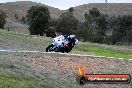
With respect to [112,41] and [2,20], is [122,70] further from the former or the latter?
[2,20]

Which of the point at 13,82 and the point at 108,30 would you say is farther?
the point at 108,30

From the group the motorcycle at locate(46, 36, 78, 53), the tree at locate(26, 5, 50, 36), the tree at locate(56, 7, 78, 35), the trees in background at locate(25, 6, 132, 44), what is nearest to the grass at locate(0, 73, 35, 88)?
the motorcycle at locate(46, 36, 78, 53)

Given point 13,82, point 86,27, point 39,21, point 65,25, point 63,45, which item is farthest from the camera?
point 65,25

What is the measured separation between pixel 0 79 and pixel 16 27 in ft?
383

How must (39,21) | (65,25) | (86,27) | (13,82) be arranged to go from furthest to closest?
(65,25) → (86,27) → (39,21) → (13,82)

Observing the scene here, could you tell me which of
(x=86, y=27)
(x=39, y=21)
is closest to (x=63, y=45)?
(x=39, y=21)

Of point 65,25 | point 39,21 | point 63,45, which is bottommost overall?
point 65,25

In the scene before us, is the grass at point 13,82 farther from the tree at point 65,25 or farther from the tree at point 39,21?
the tree at point 65,25

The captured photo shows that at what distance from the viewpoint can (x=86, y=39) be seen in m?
90.2

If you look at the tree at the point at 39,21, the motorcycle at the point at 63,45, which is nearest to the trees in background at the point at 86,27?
the tree at the point at 39,21

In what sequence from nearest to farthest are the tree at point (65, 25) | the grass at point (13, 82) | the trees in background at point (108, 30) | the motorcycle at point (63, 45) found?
the grass at point (13, 82) < the motorcycle at point (63, 45) < the trees in background at point (108, 30) < the tree at point (65, 25)

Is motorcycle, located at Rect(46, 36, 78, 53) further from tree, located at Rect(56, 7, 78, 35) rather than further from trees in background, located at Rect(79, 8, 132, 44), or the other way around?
tree, located at Rect(56, 7, 78, 35)

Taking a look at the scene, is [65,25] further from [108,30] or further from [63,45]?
[63,45]

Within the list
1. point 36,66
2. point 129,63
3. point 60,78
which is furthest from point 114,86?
point 129,63
